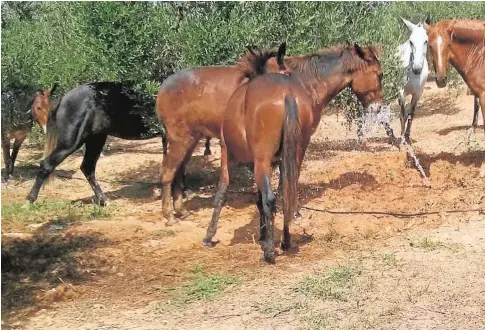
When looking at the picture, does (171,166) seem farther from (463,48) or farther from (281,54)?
(463,48)

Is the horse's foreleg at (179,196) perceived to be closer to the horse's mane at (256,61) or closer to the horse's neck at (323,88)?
the horse's mane at (256,61)

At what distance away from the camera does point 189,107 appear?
23.4 feet

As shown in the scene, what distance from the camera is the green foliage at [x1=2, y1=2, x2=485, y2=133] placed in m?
7.87

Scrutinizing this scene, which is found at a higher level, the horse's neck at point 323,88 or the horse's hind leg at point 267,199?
the horse's neck at point 323,88

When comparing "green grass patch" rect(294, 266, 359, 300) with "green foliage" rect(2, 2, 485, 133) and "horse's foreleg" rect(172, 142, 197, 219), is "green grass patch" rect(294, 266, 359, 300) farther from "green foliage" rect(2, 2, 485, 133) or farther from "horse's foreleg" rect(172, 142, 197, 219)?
"green foliage" rect(2, 2, 485, 133)

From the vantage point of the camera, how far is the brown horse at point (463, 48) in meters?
7.83

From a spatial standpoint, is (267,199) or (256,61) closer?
(267,199)

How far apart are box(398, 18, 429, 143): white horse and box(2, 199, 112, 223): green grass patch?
17.7ft

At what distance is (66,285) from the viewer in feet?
16.5

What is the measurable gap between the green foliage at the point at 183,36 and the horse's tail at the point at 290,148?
2947 millimetres

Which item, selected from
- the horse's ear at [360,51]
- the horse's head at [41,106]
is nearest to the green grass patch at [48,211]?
the horse's head at [41,106]

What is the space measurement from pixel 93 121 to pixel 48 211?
4.98 ft

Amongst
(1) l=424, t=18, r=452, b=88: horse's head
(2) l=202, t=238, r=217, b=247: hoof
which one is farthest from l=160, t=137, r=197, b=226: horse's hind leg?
(1) l=424, t=18, r=452, b=88: horse's head

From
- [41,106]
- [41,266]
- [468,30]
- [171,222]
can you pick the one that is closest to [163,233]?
[171,222]
